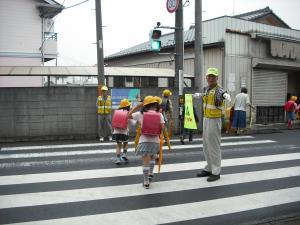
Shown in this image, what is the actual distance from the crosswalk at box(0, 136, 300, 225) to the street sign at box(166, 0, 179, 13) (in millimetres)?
6214

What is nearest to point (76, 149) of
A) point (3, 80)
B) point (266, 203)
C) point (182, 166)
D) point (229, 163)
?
point (182, 166)

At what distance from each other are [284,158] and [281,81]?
1167cm

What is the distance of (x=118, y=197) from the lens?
5766 millimetres

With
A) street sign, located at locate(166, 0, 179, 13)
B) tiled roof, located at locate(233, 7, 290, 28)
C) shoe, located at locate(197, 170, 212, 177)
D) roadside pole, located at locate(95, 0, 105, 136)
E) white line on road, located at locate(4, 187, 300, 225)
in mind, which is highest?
tiled roof, located at locate(233, 7, 290, 28)

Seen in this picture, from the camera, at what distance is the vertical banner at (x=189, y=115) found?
11.9 m

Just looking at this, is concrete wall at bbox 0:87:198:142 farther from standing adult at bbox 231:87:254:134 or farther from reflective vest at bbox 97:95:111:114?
standing adult at bbox 231:87:254:134

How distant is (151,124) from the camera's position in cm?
625

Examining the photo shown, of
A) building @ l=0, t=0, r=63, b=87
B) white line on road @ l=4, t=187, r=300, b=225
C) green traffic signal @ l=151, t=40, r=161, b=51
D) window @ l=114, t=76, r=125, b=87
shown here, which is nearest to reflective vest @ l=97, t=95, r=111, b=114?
window @ l=114, t=76, r=125, b=87

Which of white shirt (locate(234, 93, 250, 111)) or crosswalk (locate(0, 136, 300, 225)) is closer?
crosswalk (locate(0, 136, 300, 225))

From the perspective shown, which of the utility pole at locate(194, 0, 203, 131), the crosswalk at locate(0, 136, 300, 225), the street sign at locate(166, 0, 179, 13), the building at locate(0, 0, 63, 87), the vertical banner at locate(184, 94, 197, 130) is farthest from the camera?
the building at locate(0, 0, 63, 87)

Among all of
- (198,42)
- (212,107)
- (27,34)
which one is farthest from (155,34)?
(27,34)

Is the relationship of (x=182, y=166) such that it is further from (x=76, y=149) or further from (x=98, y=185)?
(x=76, y=149)

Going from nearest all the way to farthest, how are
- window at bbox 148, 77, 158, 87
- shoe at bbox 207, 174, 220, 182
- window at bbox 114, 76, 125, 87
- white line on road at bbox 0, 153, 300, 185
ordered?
1. shoe at bbox 207, 174, 220, 182
2. white line on road at bbox 0, 153, 300, 185
3. window at bbox 114, 76, 125, 87
4. window at bbox 148, 77, 158, 87

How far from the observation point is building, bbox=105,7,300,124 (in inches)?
680
